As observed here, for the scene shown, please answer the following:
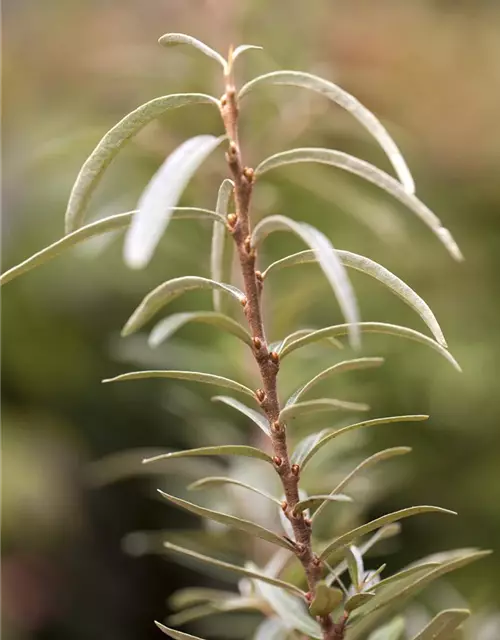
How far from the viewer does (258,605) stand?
1.18 feet

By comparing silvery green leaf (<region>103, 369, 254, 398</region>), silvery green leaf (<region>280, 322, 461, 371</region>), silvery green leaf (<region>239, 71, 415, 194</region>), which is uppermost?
silvery green leaf (<region>239, 71, 415, 194</region>)

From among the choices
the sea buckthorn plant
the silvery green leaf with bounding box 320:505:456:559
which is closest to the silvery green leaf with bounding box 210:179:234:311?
the sea buckthorn plant

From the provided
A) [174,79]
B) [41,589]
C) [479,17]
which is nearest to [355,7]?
[479,17]

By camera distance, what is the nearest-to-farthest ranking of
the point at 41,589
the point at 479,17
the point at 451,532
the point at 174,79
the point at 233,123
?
the point at 233,123 → the point at 174,79 → the point at 451,532 → the point at 41,589 → the point at 479,17

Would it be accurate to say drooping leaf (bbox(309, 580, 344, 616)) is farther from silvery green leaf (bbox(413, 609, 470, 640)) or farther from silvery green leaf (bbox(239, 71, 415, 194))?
silvery green leaf (bbox(239, 71, 415, 194))

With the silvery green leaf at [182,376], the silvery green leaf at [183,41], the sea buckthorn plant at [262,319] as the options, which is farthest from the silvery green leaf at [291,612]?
the silvery green leaf at [183,41]

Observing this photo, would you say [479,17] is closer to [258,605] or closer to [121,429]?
[121,429]

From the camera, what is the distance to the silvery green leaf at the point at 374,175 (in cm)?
22

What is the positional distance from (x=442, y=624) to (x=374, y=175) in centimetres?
17

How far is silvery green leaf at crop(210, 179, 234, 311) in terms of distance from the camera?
0.27 metres

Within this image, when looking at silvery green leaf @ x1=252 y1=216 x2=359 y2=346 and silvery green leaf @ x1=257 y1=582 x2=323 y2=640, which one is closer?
silvery green leaf @ x1=252 y1=216 x2=359 y2=346

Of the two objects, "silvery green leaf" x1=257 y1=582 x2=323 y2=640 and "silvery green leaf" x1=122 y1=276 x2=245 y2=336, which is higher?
"silvery green leaf" x1=122 y1=276 x2=245 y2=336

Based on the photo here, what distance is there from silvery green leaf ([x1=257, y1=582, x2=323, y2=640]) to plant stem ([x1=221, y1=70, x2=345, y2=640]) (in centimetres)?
2

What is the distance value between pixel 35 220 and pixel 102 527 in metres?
0.49
